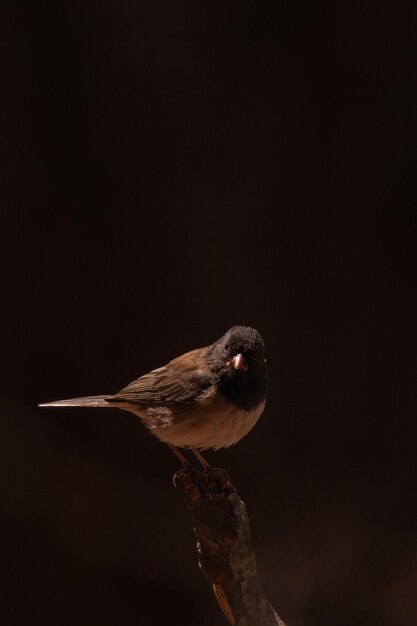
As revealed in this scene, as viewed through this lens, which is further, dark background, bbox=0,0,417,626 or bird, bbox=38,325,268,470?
dark background, bbox=0,0,417,626

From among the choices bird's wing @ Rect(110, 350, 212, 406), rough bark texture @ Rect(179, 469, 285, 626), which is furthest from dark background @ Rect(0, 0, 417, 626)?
rough bark texture @ Rect(179, 469, 285, 626)

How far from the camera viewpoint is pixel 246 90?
443cm

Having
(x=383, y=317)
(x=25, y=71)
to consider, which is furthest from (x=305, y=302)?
(x=25, y=71)

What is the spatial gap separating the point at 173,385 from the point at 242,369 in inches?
11.5

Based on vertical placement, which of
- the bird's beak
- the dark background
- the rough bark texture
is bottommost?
the rough bark texture

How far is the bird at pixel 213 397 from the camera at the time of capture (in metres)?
2.84

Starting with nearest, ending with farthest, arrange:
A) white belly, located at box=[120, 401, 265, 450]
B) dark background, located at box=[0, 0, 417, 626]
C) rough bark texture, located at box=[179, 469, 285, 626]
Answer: rough bark texture, located at box=[179, 469, 285, 626], white belly, located at box=[120, 401, 265, 450], dark background, located at box=[0, 0, 417, 626]

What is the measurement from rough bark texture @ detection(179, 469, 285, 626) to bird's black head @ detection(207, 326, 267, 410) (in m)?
0.42

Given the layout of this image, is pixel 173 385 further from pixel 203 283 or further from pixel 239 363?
pixel 203 283

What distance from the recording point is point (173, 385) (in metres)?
3.01

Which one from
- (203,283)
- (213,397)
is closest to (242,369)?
(213,397)

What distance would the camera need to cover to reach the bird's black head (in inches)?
112

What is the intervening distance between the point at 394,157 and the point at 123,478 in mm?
2313

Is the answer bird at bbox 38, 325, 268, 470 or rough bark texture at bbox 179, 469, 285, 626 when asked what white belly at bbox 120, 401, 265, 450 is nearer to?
bird at bbox 38, 325, 268, 470
